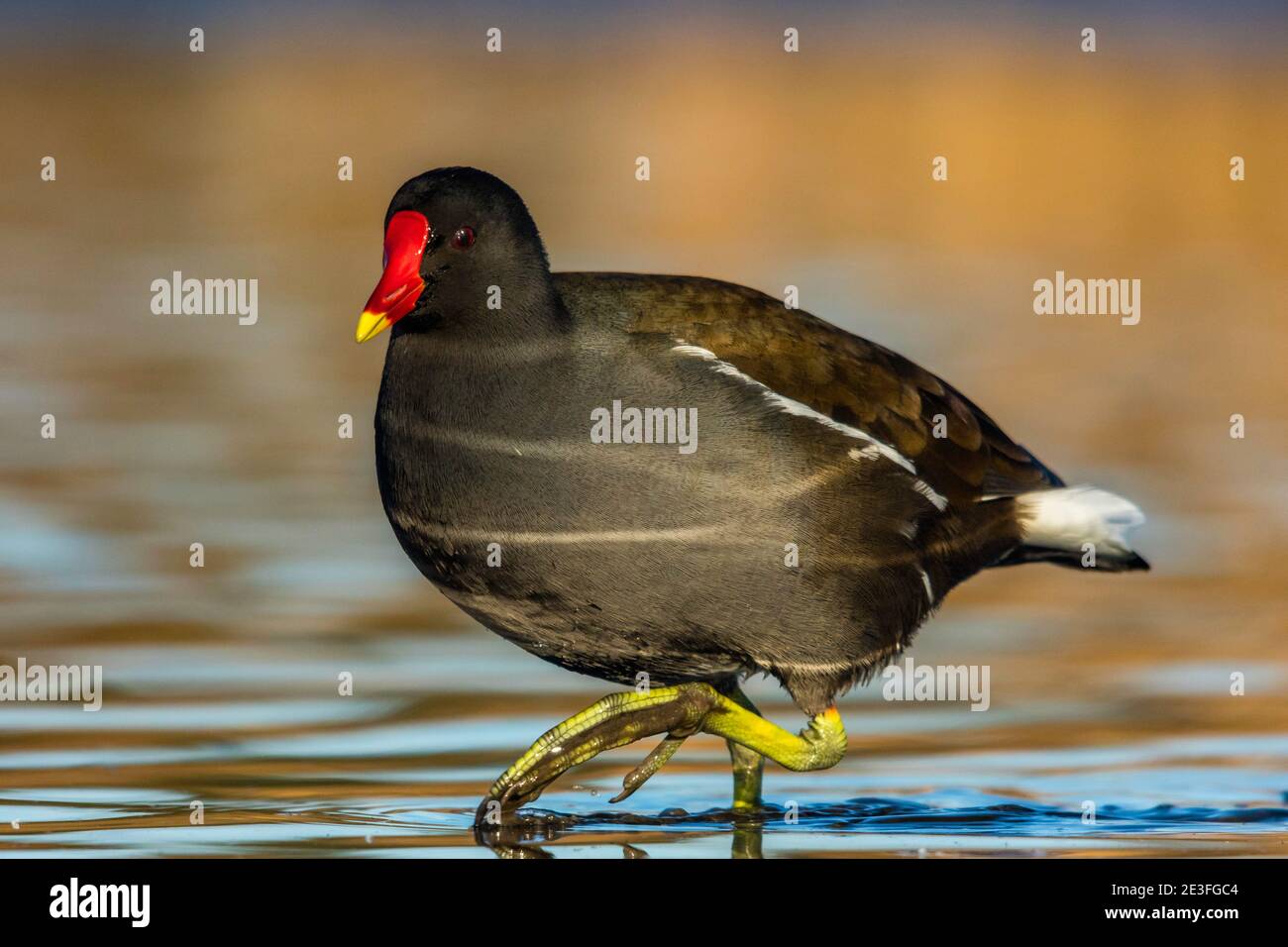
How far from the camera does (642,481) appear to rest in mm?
6062

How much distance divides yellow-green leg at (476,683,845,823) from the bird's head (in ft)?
3.86

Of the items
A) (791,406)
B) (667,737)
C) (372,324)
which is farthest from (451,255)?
(667,737)

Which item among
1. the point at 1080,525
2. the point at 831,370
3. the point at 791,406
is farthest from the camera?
the point at 1080,525

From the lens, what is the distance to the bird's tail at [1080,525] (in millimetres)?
6953

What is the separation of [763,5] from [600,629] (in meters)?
26.7

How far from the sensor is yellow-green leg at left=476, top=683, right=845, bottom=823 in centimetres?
632

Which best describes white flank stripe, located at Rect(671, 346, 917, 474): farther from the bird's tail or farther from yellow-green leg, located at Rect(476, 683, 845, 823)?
yellow-green leg, located at Rect(476, 683, 845, 823)

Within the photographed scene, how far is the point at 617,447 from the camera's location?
6055mm

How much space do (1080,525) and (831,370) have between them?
956 millimetres

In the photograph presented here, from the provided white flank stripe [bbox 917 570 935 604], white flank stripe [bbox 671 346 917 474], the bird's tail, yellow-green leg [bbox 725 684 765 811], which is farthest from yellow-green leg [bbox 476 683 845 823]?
the bird's tail

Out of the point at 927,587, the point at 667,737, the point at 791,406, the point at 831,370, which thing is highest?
the point at 831,370

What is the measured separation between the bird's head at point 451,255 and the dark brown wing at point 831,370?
0.84 ft

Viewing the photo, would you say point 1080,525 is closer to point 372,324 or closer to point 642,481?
point 642,481

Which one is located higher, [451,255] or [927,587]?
[451,255]
